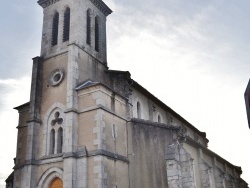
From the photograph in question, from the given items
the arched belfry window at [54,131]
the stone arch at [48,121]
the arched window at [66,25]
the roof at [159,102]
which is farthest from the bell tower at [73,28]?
the arched belfry window at [54,131]

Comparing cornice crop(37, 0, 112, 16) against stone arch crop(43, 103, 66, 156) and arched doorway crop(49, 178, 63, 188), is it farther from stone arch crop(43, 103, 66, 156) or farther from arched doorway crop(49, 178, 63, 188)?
arched doorway crop(49, 178, 63, 188)

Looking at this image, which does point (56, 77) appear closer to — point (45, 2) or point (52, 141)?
point (52, 141)

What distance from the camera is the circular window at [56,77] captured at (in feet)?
67.1

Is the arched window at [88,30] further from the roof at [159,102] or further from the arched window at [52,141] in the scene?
the arched window at [52,141]

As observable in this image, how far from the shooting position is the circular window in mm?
20464

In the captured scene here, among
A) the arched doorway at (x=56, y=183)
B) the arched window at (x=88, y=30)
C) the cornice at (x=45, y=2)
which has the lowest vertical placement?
the arched doorway at (x=56, y=183)

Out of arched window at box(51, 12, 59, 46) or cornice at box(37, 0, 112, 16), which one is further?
cornice at box(37, 0, 112, 16)

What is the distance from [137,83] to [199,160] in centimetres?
794

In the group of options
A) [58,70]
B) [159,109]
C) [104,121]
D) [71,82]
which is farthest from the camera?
[159,109]

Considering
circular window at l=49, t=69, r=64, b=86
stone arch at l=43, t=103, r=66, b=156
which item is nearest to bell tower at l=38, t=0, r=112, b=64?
circular window at l=49, t=69, r=64, b=86

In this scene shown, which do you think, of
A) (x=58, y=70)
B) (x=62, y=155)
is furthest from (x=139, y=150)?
(x=58, y=70)

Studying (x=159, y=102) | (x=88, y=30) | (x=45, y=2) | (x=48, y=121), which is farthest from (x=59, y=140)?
(x=45, y=2)

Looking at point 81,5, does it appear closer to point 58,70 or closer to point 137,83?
point 58,70

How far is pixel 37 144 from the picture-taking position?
1962 cm
